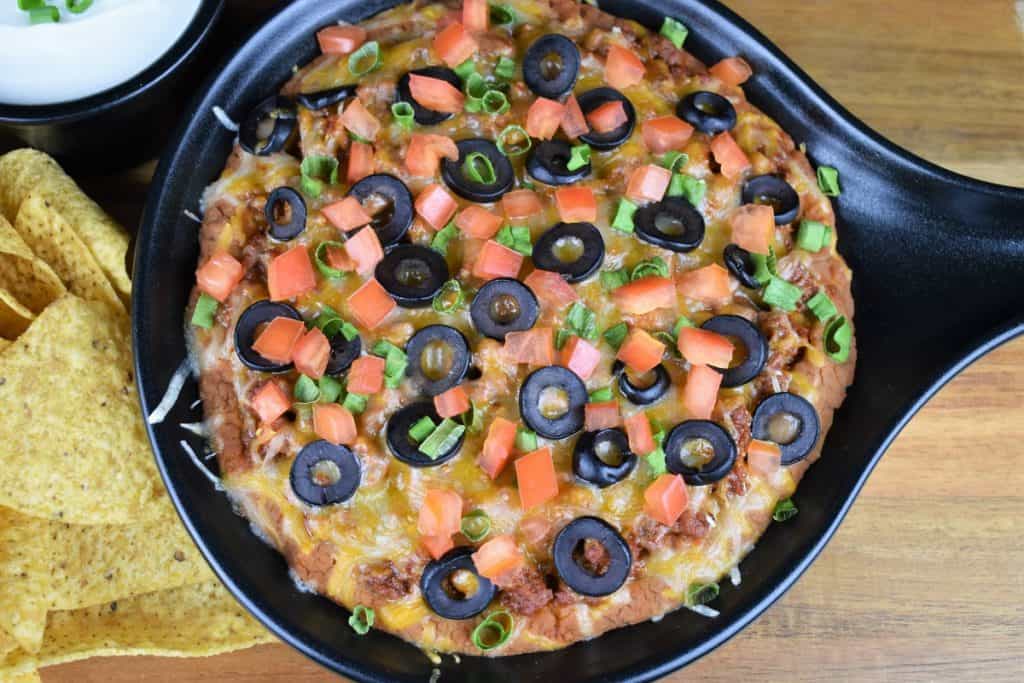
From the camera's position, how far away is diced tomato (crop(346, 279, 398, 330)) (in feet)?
9.74

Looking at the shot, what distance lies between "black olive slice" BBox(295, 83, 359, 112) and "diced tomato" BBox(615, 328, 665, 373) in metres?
1.13

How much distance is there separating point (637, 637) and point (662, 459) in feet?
1.81

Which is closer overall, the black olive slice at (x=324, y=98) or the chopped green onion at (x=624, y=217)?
the chopped green onion at (x=624, y=217)

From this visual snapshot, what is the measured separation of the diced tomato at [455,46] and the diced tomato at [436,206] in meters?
0.42

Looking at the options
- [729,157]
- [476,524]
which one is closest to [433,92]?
[729,157]

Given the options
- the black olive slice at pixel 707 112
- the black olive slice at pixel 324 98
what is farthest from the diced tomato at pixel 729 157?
the black olive slice at pixel 324 98

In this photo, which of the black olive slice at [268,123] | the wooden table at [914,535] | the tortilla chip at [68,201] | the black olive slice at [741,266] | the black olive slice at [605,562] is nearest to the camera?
the black olive slice at [605,562]

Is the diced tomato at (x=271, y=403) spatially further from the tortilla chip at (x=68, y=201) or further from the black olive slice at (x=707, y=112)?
the black olive slice at (x=707, y=112)

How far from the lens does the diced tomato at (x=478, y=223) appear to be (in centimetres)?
303

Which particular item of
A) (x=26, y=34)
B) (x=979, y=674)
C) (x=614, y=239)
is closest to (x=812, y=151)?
(x=614, y=239)

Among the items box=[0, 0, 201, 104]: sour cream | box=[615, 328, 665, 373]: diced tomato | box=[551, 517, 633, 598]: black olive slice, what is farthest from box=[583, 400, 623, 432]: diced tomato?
box=[0, 0, 201, 104]: sour cream

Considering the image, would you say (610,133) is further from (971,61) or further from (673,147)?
(971,61)

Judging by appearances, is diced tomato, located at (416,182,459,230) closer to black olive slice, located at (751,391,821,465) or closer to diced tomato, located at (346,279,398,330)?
diced tomato, located at (346,279,398,330)

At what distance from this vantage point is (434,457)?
9.34ft
